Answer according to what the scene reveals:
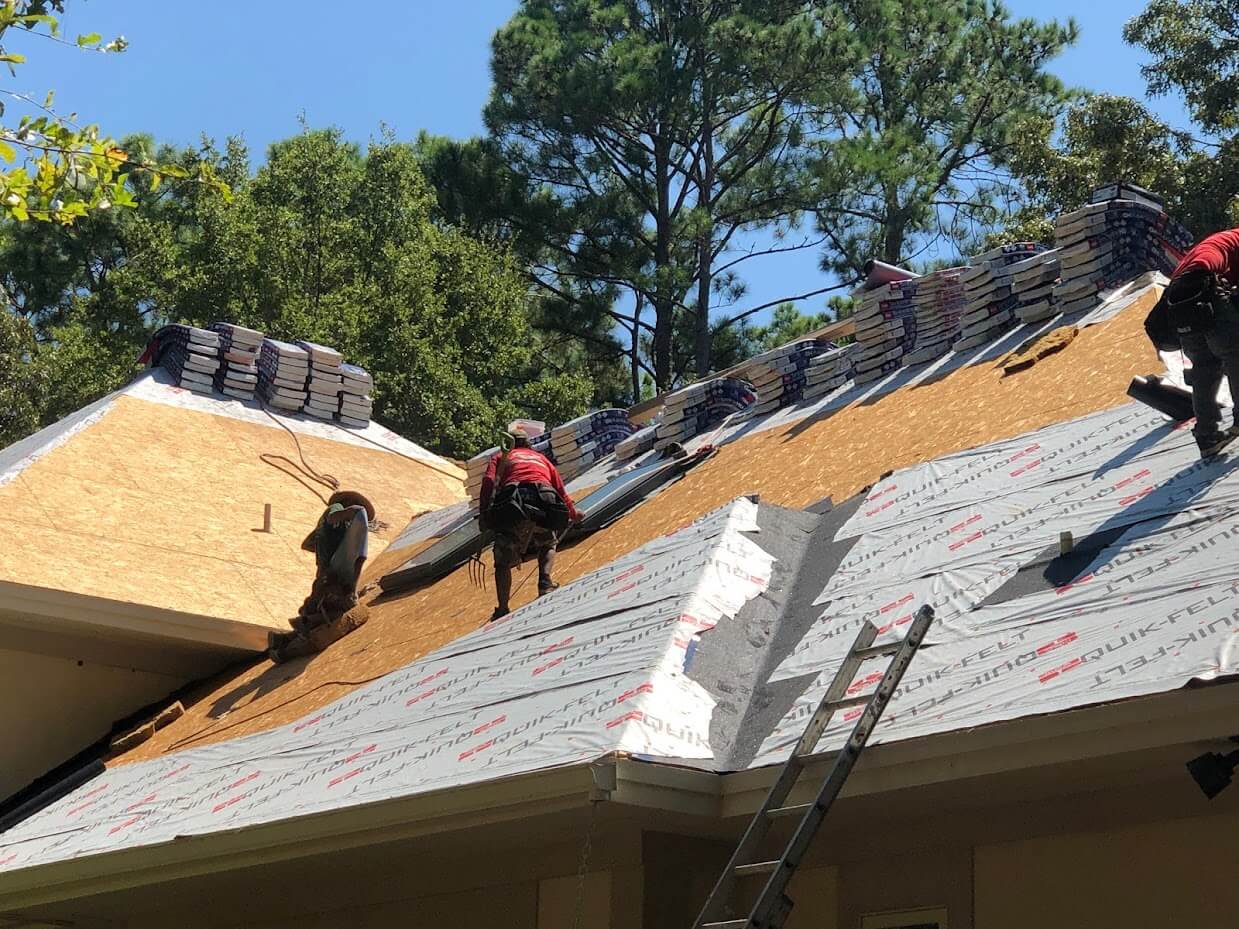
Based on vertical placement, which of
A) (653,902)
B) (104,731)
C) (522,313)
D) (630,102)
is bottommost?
(653,902)

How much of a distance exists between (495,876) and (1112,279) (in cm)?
659

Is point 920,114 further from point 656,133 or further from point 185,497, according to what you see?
point 185,497

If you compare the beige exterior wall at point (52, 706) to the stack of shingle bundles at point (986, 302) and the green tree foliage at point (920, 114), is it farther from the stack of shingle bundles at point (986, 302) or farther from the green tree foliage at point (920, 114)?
the green tree foliage at point (920, 114)

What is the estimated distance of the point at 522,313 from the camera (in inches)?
1470

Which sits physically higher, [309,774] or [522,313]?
[522,313]

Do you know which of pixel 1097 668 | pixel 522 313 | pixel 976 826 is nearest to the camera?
pixel 1097 668

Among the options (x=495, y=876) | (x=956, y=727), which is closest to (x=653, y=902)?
(x=495, y=876)

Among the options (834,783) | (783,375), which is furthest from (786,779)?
(783,375)

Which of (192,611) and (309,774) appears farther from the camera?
(192,611)

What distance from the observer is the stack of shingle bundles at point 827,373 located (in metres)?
13.8

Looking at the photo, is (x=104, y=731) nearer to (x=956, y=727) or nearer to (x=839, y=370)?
(x=839, y=370)

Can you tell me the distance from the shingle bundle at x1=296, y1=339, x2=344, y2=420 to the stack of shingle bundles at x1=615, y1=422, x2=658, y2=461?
3549 mm

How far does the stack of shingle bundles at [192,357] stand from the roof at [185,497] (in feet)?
0.50

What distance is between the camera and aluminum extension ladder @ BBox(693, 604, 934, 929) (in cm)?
572
